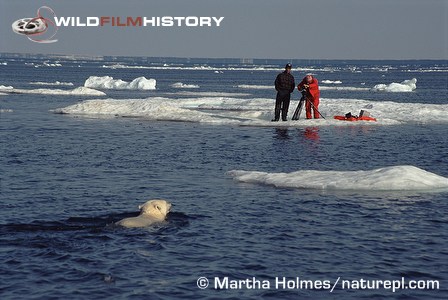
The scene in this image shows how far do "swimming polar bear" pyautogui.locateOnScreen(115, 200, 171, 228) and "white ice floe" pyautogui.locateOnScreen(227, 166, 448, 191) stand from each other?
4106 mm

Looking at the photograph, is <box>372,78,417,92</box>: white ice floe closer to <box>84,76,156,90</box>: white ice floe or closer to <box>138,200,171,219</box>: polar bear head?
<box>84,76,156,90</box>: white ice floe

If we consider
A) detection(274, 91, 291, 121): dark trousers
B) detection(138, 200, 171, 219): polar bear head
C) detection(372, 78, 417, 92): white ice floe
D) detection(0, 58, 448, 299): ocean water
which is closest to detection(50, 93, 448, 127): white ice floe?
detection(274, 91, 291, 121): dark trousers

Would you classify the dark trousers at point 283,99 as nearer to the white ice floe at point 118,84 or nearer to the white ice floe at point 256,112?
the white ice floe at point 256,112

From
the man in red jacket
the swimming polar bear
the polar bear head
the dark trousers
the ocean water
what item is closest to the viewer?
the ocean water

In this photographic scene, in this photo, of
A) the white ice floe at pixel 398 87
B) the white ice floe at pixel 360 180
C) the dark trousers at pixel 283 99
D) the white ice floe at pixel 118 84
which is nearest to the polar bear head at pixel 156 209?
the white ice floe at pixel 360 180

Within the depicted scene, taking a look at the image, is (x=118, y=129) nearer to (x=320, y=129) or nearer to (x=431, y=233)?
(x=320, y=129)

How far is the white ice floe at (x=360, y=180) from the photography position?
15.7 m

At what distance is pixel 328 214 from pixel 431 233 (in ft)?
6.42

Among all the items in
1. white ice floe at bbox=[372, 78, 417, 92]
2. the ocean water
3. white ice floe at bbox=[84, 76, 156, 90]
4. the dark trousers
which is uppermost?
white ice floe at bbox=[84, 76, 156, 90]

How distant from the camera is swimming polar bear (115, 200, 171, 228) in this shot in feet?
39.8

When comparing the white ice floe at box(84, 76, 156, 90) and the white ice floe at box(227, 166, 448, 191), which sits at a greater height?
the white ice floe at box(84, 76, 156, 90)

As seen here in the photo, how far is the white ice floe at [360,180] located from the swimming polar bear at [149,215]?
13.5 feet

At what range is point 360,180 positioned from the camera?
52.5 feet

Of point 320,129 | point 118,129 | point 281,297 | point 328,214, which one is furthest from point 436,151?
point 281,297
